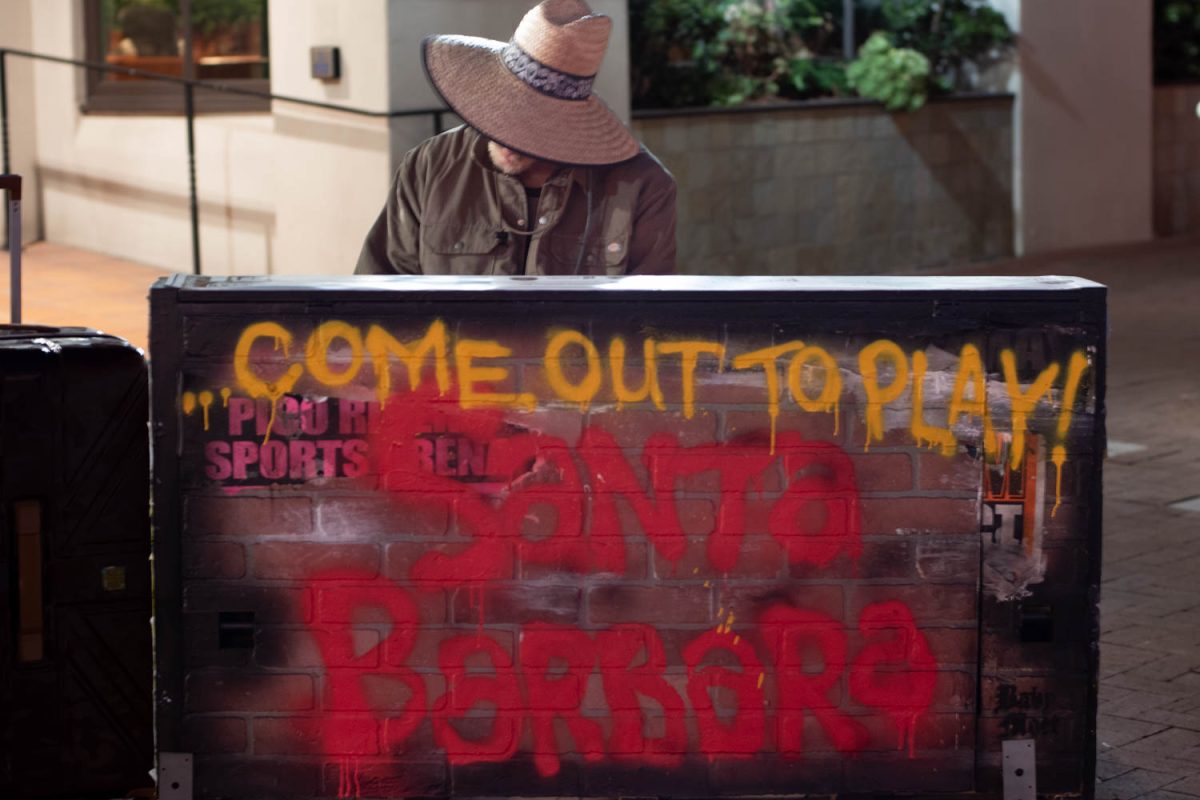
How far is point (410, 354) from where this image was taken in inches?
149

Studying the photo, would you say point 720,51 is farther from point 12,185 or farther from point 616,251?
point 12,185

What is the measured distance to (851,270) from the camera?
14.3 m

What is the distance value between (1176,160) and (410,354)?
15563 mm

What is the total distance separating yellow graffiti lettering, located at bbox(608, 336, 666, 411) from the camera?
149 inches

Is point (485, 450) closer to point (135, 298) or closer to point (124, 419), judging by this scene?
point (124, 419)

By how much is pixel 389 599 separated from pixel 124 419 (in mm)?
661

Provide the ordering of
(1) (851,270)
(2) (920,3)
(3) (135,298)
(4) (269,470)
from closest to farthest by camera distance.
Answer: (4) (269,470), (3) (135,298), (1) (851,270), (2) (920,3)

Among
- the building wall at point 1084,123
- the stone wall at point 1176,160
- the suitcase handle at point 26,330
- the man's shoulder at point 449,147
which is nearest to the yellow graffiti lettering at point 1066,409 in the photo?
the man's shoulder at point 449,147

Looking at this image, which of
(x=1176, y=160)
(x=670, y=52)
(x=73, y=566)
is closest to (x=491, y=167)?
(x=73, y=566)

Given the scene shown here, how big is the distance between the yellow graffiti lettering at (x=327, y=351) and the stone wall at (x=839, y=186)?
29.2 feet

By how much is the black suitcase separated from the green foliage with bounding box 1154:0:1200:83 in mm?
15567

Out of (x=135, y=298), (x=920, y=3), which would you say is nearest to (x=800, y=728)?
(x=135, y=298)

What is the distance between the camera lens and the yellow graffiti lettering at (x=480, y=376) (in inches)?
149

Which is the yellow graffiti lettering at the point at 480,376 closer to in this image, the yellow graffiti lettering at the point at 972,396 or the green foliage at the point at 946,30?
the yellow graffiti lettering at the point at 972,396
